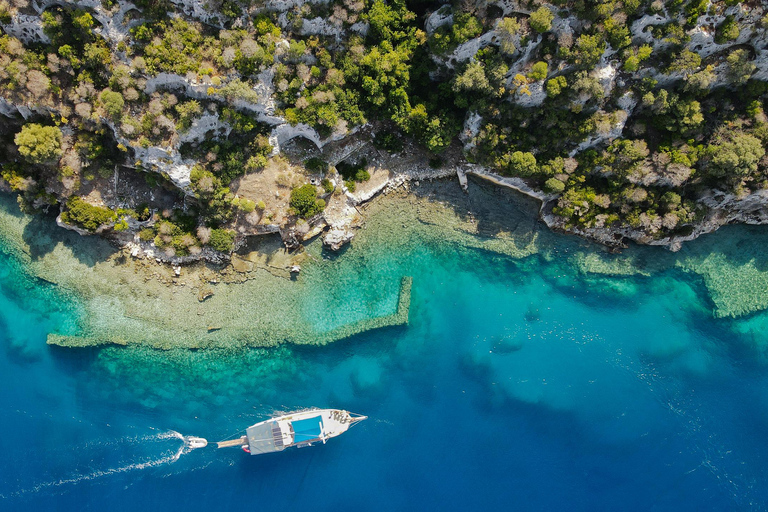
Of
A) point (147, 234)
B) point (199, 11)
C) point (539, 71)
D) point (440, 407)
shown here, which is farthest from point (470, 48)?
point (147, 234)

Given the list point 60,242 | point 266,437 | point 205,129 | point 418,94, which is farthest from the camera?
point 60,242

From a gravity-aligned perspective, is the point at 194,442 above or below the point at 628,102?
below

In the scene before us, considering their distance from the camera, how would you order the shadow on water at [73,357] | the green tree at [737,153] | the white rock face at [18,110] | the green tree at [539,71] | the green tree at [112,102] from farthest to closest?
the shadow on water at [73,357], the white rock face at [18,110], the green tree at [737,153], the green tree at [539,71], the green tree at [112,102]

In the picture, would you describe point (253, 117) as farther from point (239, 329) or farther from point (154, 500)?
point (154, 500)

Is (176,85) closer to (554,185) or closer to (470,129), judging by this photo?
(470,129)

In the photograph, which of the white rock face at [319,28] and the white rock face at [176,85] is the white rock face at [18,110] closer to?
the white rock face at [176,85]

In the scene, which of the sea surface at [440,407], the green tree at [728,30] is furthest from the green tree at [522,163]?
the green tree at [728,30]

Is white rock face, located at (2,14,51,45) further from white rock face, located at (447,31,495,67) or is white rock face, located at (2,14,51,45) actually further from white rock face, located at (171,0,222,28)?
white rock face, located at (447,31,495,67)
